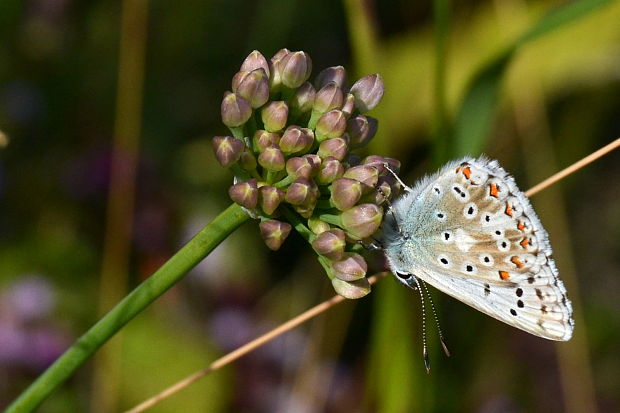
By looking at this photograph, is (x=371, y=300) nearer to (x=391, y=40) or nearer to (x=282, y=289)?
(x=282, y=289)

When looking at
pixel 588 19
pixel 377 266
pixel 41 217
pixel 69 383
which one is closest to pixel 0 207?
pixel 41 217

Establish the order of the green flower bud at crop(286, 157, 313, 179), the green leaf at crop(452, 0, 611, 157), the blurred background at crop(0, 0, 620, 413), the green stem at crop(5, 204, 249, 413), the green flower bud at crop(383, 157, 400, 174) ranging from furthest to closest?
the blurred background at crop(0, 0, 620, 413), the green leaf at crop(452, 0, 611, 157), the green flower bud at crop(383, 157, 400, 174), the green flower bud at crop(286, 157, 313, 179), the green stem at crop(5, 204, 249, 413)

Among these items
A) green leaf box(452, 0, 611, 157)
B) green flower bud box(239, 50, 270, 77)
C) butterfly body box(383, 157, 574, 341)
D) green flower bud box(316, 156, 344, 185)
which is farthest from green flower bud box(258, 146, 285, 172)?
green leaf box(452, 0, 611, 157)

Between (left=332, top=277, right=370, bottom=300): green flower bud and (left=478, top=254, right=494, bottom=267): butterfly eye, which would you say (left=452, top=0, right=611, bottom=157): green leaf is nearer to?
(left=478, top=254, right=494, bottom=267): butterfly eye

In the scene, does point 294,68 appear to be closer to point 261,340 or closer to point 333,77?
point 333,77

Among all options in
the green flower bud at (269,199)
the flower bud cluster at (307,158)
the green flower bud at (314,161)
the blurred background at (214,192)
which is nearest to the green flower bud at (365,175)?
the flower bud cluster at (307,158)

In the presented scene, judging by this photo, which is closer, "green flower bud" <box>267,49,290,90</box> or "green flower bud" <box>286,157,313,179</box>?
"green flower bud" <box>286,157,313,179</box>

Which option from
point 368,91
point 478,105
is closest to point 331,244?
point 368,91
